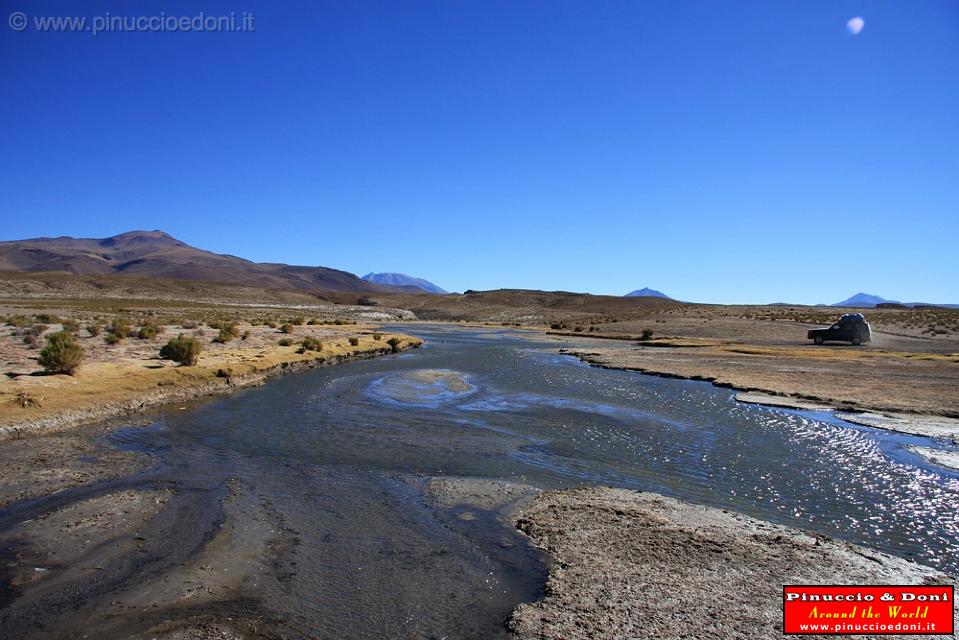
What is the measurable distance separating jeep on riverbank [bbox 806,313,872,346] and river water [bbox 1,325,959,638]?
25.4 metres

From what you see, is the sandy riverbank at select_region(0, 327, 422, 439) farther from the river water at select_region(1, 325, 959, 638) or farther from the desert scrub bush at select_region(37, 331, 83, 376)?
the river water at select_region(1, 325, 959, 638)

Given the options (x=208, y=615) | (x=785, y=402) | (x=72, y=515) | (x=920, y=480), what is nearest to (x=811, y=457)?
(x=920, y=480)

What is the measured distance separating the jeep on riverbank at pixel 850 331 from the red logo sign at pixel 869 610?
37.5 metres

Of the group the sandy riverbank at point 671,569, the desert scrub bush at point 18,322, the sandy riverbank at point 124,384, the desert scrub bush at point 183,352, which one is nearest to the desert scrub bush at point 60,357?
the sandy riverbank at point 124,384

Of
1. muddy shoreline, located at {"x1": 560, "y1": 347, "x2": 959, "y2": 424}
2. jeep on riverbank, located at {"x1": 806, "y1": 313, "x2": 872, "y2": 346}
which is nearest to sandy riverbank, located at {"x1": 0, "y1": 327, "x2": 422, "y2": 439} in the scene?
muddy shoreline, located at {"x1": 560, "y1": 347, "x2": 959, "y2": 424}

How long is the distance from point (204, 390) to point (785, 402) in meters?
19.1

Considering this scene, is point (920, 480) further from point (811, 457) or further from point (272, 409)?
point (272, 409)

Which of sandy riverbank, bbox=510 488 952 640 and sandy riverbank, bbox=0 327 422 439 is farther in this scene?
sandy riverbank, bbox=0 327 422 439

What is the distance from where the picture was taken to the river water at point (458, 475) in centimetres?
606

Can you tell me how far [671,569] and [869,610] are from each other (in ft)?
6.31

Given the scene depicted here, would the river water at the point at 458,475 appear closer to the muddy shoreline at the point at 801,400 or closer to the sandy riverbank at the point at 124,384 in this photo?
the muddy shoreline at the point at 801,400

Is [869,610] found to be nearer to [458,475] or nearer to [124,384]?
[458,475]

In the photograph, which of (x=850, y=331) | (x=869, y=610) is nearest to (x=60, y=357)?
(x=869, y=610)

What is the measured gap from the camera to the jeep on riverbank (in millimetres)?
37344
